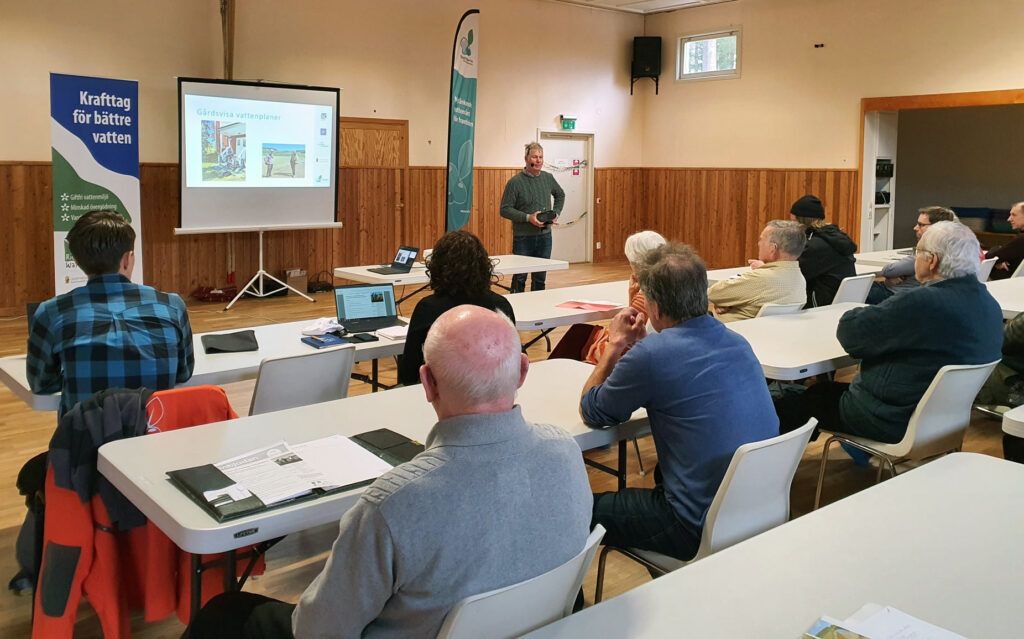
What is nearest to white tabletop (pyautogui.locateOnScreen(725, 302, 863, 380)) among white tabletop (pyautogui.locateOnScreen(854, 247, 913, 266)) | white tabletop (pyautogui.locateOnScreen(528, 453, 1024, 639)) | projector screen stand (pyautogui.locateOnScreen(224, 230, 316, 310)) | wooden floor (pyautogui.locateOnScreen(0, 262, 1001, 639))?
wooden floor (pyautogui.locateOnScreen(0, 262, 1001, 639))

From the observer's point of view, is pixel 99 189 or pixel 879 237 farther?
pixel 879 237

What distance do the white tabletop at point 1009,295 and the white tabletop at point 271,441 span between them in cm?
265

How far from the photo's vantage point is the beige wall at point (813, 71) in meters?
9.60

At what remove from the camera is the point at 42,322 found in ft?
9.01

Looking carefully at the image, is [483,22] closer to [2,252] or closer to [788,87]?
[788,87]

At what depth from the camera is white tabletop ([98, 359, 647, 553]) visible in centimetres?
186

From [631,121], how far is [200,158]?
6.80 metres

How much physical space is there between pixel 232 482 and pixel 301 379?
107cm

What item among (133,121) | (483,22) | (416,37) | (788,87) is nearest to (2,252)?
(133,121)

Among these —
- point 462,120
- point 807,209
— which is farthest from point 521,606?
point 462,120

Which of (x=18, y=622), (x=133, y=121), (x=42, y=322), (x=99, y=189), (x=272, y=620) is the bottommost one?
(x=18, y=622)

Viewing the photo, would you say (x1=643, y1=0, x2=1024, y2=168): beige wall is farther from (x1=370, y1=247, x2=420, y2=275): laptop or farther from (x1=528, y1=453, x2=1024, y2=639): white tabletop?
(x1=528, y1=453, x2=1024, y2=639): white tabletop

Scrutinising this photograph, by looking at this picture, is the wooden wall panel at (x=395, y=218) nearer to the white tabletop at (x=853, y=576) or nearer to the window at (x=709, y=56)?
the window at (x=709, y=56)

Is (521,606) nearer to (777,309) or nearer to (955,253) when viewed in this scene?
(955,253)
